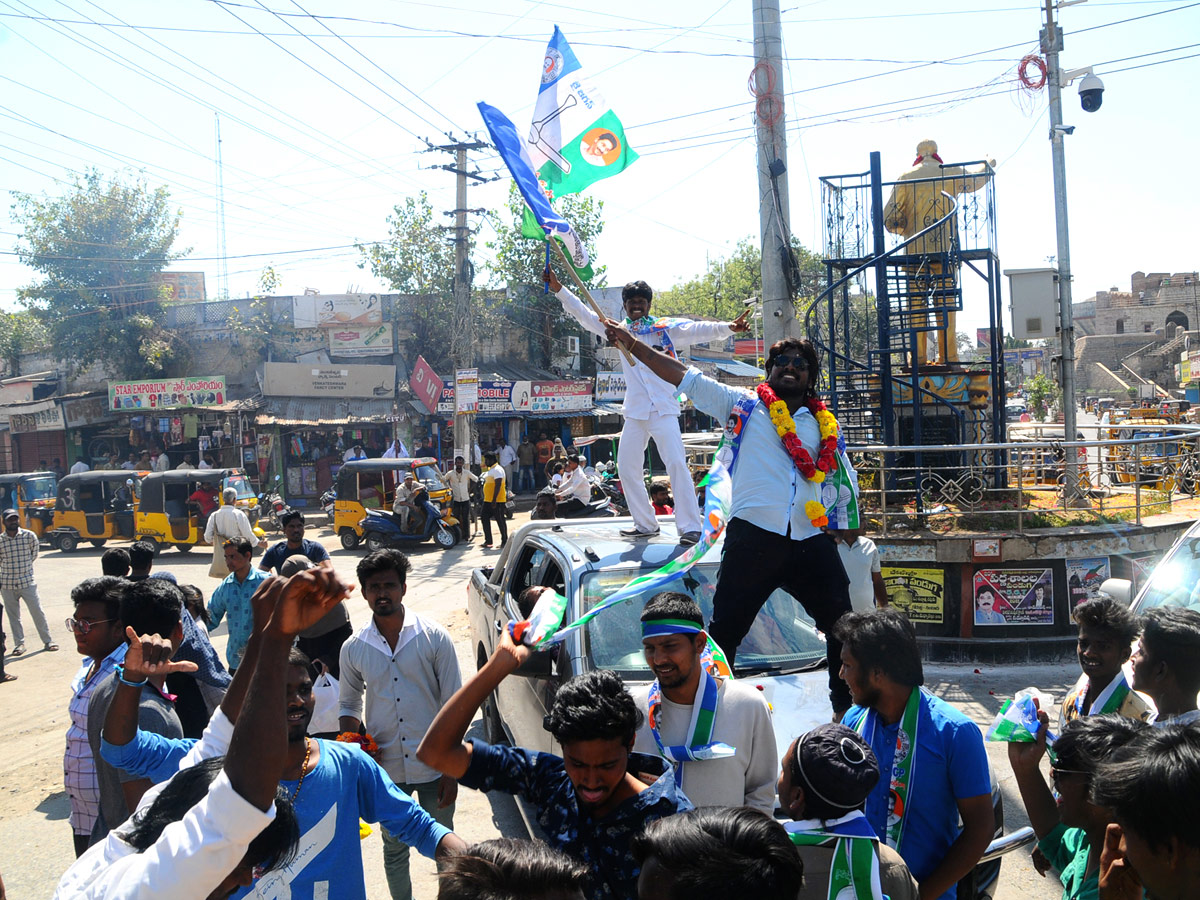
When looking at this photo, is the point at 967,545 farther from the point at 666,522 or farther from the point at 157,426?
the point at 157,426

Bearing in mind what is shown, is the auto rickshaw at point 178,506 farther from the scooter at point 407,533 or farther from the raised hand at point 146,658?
the raised hand at point 146,658

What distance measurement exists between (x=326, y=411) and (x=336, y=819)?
87.7 feet

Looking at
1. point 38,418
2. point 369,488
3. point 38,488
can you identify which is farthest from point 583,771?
point 38,418

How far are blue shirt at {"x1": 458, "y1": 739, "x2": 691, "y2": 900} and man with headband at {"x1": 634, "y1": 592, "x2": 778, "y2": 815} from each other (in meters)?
0.37

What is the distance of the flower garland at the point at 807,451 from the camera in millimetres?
4031

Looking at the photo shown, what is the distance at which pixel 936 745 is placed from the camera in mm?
2703

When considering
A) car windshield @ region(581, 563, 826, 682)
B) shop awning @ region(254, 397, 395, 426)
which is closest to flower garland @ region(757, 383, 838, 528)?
car windshield @ region(581, 563, 826, 682)

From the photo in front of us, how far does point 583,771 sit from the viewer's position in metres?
2.32

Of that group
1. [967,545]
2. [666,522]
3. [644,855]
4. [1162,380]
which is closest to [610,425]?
[967,545]

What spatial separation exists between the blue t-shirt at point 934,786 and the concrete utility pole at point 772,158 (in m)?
6.44

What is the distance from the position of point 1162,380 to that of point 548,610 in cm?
5562

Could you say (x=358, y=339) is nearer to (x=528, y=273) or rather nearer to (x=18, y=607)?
(x=528, y=273)

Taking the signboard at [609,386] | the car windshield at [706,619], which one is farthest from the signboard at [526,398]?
the car windshield at [706,619]

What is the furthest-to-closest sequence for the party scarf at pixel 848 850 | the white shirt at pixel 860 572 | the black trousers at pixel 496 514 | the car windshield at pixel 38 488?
1. the car windshield at pixel 38 488
2. the black trousers at pixel 496 514
3. the white shirt at pixel 860 572
4. the party scarf at pixel 848 850
